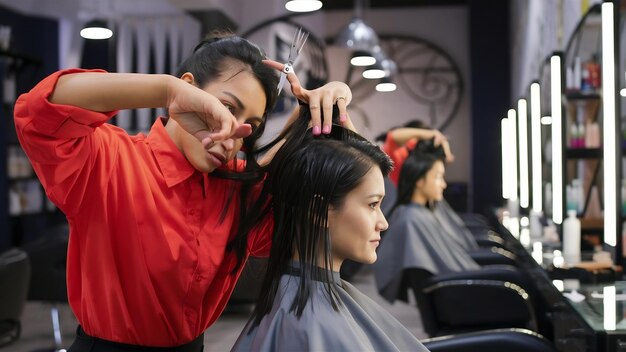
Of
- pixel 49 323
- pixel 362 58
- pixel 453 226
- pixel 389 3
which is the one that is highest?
pixel 389 3

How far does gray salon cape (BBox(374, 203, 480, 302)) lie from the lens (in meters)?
3.55

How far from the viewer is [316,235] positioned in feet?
4.27

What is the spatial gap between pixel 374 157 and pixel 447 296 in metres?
1.59

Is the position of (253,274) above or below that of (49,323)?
above

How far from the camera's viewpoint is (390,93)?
10195 mm

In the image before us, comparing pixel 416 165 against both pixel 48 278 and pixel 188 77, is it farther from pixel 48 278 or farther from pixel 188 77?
pixel 188 77

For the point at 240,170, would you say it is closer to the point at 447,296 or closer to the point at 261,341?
the point at 261,341

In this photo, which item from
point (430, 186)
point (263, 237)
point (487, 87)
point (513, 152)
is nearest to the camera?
point (263, 237)

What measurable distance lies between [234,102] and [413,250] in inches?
97.3

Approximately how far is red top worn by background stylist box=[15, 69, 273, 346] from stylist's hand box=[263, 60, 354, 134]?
180 mm

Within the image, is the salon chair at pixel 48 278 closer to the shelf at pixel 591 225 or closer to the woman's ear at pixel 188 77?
the shelf at pixel 591 225

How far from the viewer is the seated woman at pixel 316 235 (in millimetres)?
1286

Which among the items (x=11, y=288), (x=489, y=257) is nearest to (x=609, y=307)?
(x=489, y=257)

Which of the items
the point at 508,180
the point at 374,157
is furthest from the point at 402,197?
the point at 508,180
